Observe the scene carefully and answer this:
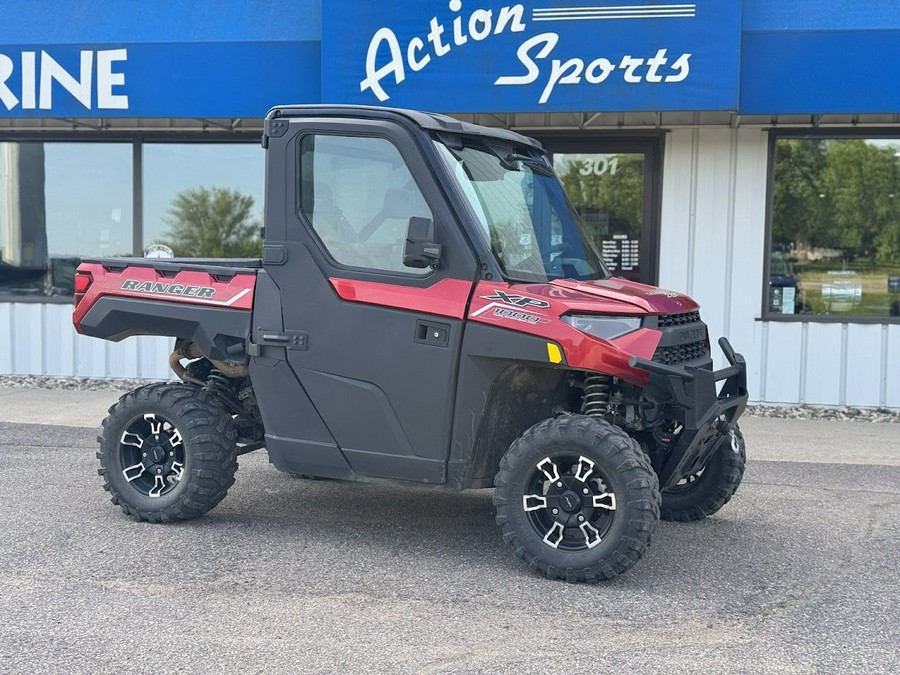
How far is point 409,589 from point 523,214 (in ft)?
6.89

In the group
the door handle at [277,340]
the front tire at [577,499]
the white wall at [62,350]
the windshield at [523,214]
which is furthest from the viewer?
the white wall at [62,350]

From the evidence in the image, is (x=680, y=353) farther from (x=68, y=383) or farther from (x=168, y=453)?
(x=68, y=383)

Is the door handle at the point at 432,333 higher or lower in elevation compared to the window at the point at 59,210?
lower

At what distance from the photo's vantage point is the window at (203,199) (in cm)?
1098

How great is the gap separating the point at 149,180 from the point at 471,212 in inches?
279

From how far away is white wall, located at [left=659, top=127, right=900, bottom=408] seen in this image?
377 inches

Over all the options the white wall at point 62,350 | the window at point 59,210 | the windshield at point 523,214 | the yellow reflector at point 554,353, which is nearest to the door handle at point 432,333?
the windshield at point 523,214

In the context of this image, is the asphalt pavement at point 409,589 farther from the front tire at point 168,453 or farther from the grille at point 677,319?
the grille at point 677,319

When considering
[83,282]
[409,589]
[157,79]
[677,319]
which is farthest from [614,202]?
[409,589]

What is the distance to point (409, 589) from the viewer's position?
4758 mm

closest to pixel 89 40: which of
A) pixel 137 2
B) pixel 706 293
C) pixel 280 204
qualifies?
pixel 137 2

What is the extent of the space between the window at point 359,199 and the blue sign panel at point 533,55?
152 inches

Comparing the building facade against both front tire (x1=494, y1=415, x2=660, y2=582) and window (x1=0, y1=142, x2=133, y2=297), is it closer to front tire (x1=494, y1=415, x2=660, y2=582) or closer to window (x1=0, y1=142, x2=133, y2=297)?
window (x1=0, y1=142, x2=133, y2=297)

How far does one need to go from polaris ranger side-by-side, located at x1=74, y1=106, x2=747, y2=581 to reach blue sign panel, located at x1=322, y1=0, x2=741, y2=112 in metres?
3.21
